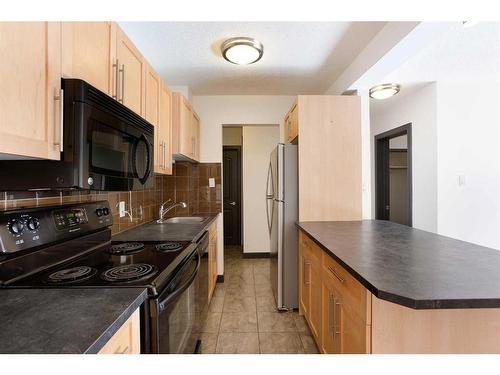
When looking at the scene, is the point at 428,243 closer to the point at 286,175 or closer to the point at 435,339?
the point at 435,339

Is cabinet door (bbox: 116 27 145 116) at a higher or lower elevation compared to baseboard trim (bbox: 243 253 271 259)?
higher

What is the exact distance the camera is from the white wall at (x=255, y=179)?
13.7 ft

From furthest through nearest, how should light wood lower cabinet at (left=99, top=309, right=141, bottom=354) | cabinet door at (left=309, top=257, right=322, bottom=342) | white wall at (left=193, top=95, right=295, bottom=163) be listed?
white wall at (left=193, top=95, right=295, bottom=163) < cabinet door at (left=309, top=257, right=322, bottom=342) < light wood lower cabinet at (left=99, top=309, right=141, bottom=354)

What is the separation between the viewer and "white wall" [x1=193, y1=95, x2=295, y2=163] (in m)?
3.25

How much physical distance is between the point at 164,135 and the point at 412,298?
1.98 meters

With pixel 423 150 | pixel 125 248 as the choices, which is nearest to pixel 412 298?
pixel 125 248

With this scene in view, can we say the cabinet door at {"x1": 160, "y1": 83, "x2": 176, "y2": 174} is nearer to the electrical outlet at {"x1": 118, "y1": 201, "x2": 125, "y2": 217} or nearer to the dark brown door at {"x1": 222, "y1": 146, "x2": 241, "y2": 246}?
the electrical outlet at {"x1": 118, "y1": 201, "x2": 125, "y2": 217}

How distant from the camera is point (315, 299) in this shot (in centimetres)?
176

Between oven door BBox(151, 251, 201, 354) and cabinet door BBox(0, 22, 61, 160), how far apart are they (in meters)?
0.64

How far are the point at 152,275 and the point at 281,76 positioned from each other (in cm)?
239

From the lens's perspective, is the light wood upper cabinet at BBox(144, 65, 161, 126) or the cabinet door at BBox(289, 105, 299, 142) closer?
the light wood upper cabinet at BBox(144, 65, 161, 126)

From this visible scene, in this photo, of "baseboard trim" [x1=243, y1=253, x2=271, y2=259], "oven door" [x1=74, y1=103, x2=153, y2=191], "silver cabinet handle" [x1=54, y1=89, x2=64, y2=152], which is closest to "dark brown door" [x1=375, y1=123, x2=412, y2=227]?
"baseboard trim" [x1=243, y1=253, x2=271, y2=259]
